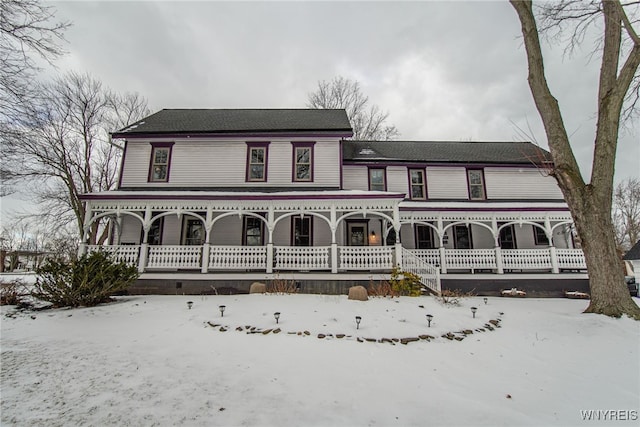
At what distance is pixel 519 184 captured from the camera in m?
15.2

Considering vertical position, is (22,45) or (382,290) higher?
(22,45)

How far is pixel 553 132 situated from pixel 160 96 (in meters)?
28.6

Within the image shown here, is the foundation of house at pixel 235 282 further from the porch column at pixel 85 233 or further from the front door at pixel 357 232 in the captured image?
the front door at pixel 357 232

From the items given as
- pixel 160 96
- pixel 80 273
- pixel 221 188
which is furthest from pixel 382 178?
pixel 160 96

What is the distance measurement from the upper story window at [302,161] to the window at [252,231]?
2.87m

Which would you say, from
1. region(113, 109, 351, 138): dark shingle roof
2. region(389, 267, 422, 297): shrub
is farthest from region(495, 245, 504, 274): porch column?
region(113, 109, 351, 138): dark shingle roof

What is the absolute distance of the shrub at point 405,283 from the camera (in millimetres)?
9531

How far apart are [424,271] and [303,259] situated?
4711 millimetres

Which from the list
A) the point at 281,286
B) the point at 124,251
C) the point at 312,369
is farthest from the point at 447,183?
the point at 124,251

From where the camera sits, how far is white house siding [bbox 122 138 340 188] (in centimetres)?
1351

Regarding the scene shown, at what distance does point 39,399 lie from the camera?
318 centimetres

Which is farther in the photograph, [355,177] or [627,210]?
[627,210]

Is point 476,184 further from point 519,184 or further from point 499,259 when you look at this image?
point 499,259

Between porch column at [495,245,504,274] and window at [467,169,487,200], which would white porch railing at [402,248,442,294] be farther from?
window at [467,169,487,200]
